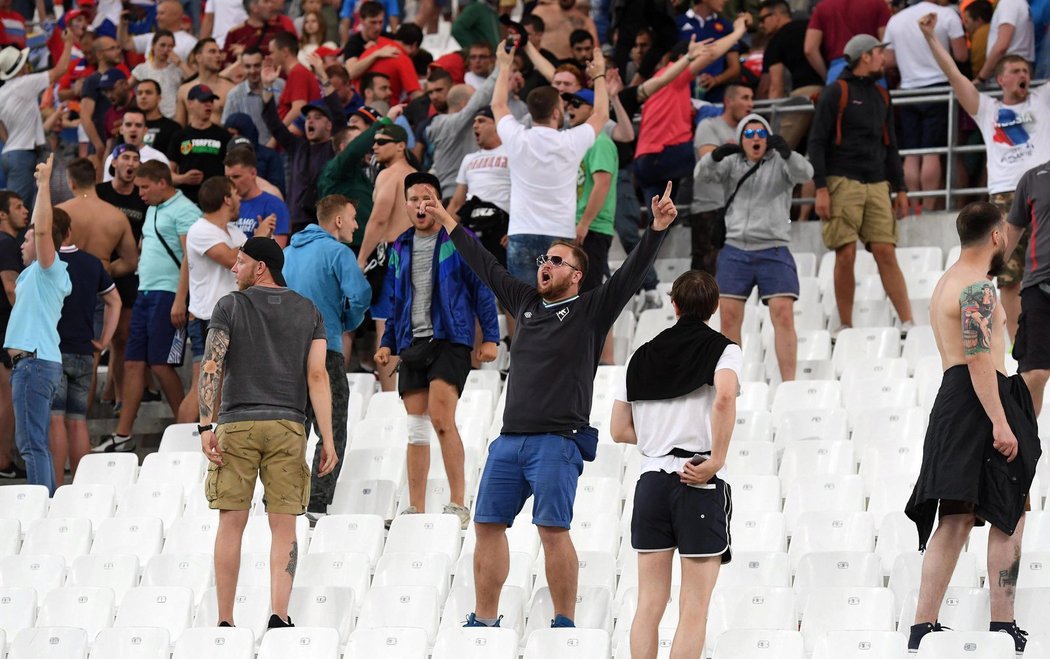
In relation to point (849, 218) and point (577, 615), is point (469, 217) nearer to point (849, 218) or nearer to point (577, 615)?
point (849, 218)

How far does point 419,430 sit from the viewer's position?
7887 millimetres

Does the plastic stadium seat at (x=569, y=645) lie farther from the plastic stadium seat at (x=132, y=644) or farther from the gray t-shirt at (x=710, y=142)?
the gray t-shirt at (x=710, y=142)

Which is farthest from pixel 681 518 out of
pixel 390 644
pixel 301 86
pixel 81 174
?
pixel 301 86

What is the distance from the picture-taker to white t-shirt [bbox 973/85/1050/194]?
9430mm

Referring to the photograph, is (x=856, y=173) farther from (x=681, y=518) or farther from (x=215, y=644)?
(x=215, y=644)

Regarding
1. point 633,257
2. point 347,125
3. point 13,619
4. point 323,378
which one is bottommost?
point 13,619

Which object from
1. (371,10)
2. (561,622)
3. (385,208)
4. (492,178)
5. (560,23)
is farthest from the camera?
(371,10)

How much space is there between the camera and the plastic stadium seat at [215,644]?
627 centimetres

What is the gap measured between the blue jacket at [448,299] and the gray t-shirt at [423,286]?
19 mm

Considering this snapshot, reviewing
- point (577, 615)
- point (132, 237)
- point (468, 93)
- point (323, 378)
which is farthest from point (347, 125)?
point (577, 615)

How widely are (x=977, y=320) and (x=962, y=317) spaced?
0.19 feet

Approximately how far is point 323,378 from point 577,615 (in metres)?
1.37

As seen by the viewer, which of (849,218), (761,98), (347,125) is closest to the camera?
(849,218)

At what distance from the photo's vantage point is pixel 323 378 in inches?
270
